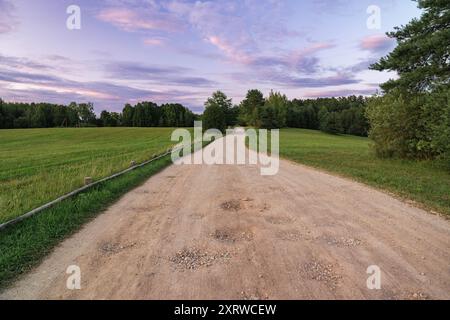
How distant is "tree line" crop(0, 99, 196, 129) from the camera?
90894 millimetres

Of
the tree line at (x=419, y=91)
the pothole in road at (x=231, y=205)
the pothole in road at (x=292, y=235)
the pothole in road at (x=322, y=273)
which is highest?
the tree line at (x=419, y=91)

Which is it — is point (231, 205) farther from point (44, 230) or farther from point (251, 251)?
point (44, 230)

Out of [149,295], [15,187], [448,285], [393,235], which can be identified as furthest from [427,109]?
[15,187]

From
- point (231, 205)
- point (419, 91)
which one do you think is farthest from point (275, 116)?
point (231, 205)

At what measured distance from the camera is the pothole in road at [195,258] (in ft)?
13.1

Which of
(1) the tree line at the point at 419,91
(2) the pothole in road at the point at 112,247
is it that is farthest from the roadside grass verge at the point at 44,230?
(1) the tree line at the point at 419,91

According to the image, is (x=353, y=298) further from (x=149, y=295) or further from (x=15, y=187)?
(x=15, y=187)

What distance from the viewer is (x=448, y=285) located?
11.5 ft

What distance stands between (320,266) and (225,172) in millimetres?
8772

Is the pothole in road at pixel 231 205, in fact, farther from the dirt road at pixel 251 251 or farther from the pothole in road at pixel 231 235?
the pothole in road at pixel 231 235

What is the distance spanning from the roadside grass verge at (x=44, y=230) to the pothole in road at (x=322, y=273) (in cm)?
380

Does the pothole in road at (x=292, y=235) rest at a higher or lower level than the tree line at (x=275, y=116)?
lower

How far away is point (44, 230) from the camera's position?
521 centimetres

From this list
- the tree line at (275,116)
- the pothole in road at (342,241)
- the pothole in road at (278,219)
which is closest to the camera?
the pothole in road at (342,241)
